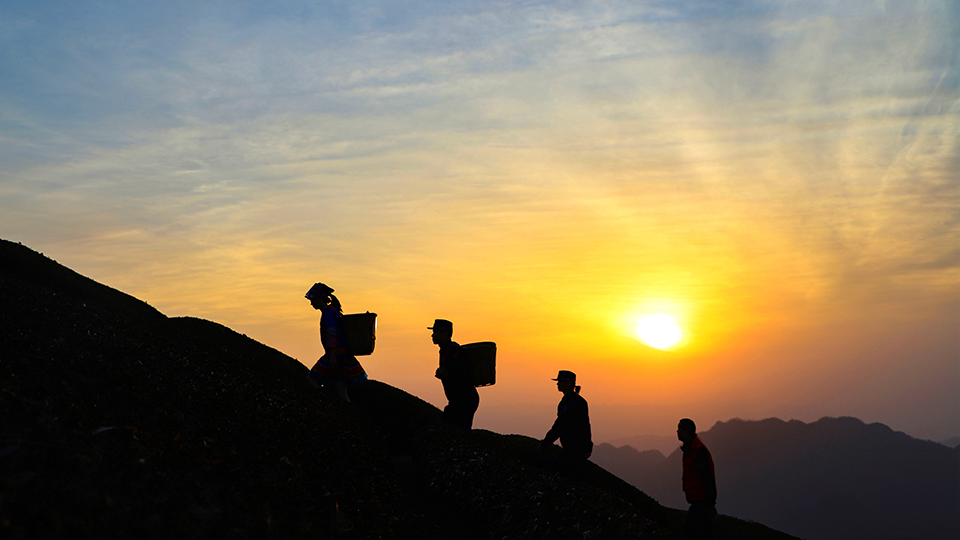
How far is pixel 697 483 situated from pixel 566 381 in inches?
157

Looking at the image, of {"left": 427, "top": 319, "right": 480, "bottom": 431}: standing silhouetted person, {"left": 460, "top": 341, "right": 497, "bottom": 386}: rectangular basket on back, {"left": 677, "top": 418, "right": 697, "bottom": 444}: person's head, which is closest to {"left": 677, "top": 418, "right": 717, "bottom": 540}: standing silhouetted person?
{"left": 677, "top": 418, "right": 697, "bottom": 444}: person's head

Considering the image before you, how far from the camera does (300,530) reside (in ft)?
23.7

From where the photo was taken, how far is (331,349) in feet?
54.5

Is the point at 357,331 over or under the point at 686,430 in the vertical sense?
over

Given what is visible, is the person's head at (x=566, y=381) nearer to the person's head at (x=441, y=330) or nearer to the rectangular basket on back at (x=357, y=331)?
the person's head at (x=441, y=330)

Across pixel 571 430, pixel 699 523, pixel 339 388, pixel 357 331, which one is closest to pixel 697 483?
pixel 699 523

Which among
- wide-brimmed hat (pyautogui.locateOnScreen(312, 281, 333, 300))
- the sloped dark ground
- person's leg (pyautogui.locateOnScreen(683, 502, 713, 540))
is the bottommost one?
the sloped dark ground

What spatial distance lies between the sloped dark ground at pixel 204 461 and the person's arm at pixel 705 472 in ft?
3.57

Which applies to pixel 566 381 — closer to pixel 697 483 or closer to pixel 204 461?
pixel 697 483

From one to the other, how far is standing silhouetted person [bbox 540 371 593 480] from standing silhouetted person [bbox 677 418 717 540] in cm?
290

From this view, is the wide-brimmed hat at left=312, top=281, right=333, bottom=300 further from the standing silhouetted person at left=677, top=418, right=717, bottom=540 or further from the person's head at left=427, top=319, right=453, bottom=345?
the standing silhouetted person at left=677, top=418, right=717, bottom=540

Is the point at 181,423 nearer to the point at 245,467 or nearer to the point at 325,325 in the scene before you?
the point at 245,467

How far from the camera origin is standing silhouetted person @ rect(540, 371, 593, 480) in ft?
48.9

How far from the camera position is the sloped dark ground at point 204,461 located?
19.8ft
